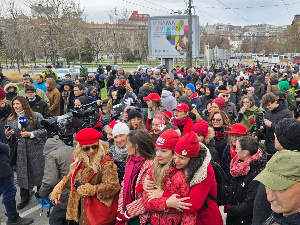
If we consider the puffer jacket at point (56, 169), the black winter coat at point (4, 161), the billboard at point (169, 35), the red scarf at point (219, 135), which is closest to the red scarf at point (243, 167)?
the red scarf at point (219, 135)

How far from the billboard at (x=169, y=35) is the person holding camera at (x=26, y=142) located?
2257 cm

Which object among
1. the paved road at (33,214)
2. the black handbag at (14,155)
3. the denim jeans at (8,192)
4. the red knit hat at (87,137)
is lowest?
the paved road at (33,214)

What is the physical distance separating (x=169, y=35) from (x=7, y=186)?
23860 millimetres

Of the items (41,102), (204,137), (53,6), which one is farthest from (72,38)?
(204,137)

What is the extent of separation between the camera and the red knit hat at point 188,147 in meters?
2.52

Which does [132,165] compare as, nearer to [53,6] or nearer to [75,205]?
[75,205]

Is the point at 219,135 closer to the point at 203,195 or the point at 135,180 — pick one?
the point at 135,180

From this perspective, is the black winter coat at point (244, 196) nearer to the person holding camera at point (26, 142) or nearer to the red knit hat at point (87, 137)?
the red knit hat at point (87, 137)

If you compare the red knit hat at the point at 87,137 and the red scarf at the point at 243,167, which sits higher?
the red knit hat at the point at 87,137

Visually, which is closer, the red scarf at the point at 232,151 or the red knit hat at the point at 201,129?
the red scarf at the point at 232,151

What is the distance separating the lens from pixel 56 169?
334 centimetres

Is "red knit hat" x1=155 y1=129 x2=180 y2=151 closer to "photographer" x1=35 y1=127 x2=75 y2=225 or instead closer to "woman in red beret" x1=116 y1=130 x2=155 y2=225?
"woman in red beret" x1=116 y1=130 x2=155 y2=225

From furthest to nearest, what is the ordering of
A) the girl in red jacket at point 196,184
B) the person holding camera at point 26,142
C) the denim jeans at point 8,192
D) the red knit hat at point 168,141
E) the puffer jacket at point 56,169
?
the person holding camera at point 26,142, the denim jeans at point 8,192, the puffer jacket at point 56,169, the red knit hat at point 168,141, the girl in red jacket at point 196,184

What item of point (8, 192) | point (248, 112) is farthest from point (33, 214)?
point (248, 112)
